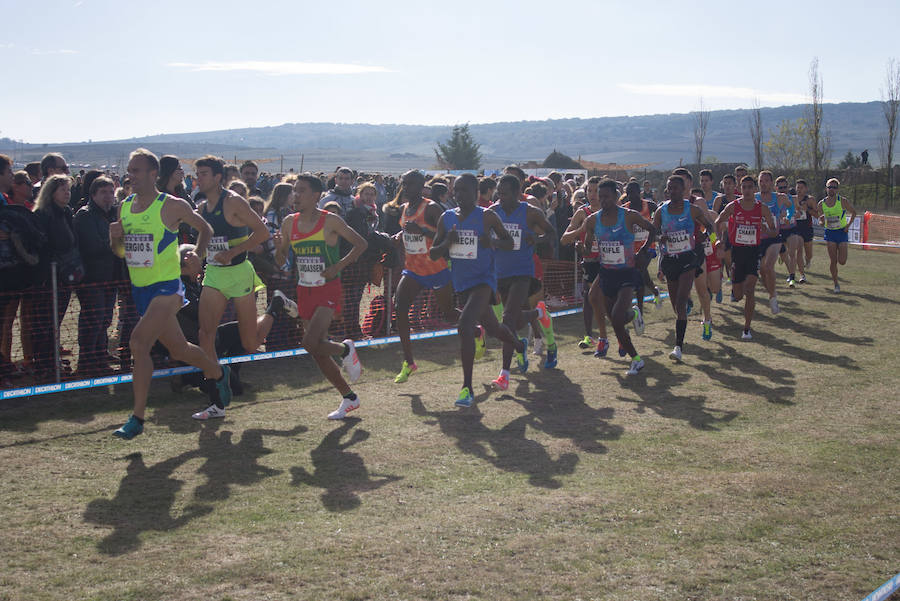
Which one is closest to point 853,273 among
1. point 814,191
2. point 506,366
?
point 506,366

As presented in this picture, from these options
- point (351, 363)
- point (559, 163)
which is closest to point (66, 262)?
point (351, 363)

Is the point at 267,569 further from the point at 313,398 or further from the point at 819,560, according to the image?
the point at 313,398

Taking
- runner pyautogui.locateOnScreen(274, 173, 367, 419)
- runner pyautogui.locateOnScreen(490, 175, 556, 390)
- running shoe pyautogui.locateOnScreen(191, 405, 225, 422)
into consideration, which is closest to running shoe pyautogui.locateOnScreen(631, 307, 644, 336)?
runner pyautogui.locateOnScreen(490, 175, 556, 390)

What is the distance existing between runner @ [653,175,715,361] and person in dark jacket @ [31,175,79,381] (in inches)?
263

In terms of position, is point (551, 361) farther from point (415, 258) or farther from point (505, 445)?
point (505, 445)

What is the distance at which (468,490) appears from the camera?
565 cm

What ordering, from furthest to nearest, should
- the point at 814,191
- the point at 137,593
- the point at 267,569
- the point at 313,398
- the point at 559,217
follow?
the point at 814,191
the point at 559,217
the point at 313,398
the point at 267,569
the point at 137,593

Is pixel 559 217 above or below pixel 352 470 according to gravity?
above

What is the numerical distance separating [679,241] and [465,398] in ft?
12.7

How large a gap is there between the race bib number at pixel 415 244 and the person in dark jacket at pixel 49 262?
11.2 ft

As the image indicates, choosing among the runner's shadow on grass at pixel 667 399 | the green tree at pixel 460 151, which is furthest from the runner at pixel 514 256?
the green tree at pixel 460 151

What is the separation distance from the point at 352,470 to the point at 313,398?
2379 millimetres

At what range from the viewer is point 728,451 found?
6543 mm

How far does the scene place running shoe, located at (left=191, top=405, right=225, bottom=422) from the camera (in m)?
7.43
